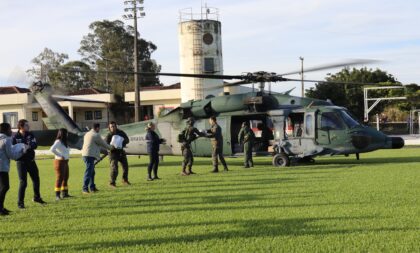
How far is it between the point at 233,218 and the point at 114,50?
66049mm

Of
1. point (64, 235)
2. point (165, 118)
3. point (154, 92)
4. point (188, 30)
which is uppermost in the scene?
point (188, 30)

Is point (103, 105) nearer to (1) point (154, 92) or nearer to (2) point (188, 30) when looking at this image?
(1) point (154, 92)

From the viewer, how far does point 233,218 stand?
7988mm

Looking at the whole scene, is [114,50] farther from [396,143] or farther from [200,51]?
[396,143]

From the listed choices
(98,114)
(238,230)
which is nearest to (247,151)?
(238,230)

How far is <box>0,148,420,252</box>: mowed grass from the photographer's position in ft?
A: 20.8

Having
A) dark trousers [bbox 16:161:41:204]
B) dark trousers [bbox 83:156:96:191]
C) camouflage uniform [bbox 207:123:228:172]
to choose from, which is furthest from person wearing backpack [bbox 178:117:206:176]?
dark trousers [bbox 16:161:41:204]

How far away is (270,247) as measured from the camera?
20.0ft

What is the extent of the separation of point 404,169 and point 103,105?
1757 inches

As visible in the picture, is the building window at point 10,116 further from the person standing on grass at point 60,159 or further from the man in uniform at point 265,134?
the person standing on grass at point 60,159

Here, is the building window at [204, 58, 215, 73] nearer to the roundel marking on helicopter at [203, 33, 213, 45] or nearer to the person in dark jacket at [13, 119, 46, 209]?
the roundel marking on helicopter at [203, 33, 213, 45]

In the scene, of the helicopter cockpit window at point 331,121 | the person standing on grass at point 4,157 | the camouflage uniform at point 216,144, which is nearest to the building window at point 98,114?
the camouflage uniform at point 216,144

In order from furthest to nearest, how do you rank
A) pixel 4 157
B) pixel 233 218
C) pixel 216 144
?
pixel 216 144 < pixel 4 157 < pixel 233 218

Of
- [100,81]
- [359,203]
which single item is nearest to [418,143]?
[359,203]
